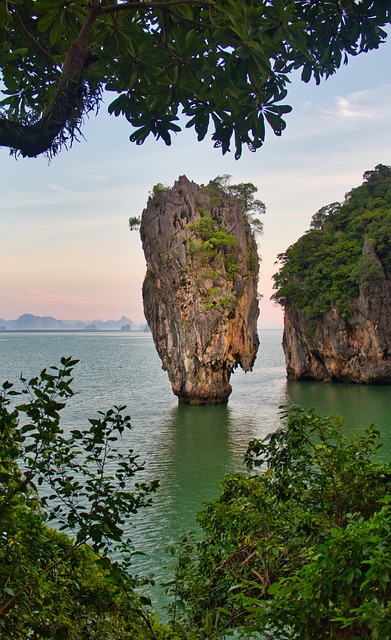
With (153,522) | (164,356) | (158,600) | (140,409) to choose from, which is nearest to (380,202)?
(164,356)

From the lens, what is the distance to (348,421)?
861 inches

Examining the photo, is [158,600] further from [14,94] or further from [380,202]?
[380,202]

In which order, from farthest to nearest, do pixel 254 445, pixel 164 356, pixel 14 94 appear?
pixel 164 356
pixel 254 445
pixel 14 94

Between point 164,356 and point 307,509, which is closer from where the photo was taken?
point 307,509

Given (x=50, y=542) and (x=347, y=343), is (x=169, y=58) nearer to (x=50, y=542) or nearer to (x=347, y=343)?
(x=50, y=542)

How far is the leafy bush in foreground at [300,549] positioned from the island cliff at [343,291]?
32839 millimetres

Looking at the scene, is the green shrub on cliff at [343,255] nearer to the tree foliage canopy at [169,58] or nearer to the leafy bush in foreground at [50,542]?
the tree foliage canopy at [169,58]

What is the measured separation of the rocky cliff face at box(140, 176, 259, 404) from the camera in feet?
85.7

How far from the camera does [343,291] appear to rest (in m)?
36.9

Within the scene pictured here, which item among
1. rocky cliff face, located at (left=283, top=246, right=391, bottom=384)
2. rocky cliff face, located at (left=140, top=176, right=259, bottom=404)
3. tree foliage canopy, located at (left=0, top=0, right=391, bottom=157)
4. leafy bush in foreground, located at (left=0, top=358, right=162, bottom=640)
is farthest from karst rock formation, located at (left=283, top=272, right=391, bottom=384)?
leafy bush in foreground, located at (left=0, top=358, right=162, bottom=640)

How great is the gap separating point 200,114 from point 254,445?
246 cm

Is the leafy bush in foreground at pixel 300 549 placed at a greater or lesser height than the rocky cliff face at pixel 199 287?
lesser

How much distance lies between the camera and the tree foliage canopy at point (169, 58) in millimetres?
2027

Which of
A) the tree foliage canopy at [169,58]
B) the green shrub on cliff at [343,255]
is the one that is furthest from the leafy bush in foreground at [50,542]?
the green shrub on cliff at [343,255]
